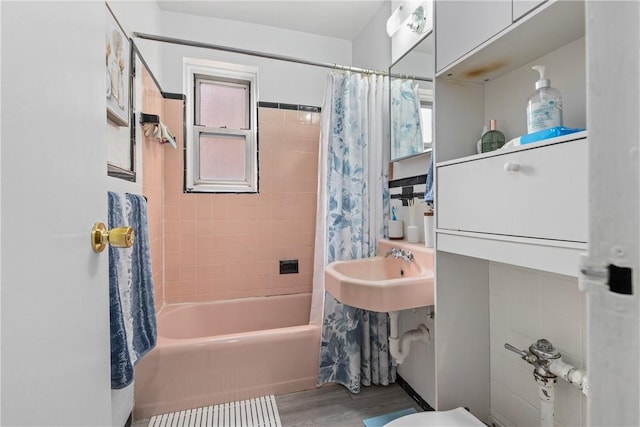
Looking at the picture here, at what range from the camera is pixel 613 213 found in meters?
0.21

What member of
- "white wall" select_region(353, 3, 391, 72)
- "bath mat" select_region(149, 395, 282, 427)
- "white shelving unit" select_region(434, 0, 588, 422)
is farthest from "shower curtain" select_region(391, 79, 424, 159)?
"bath mat" select_region(149, 395, 282, 427)

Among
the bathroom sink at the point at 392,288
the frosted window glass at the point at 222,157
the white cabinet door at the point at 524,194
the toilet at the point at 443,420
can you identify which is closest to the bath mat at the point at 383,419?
the toilet at the point at 443,420

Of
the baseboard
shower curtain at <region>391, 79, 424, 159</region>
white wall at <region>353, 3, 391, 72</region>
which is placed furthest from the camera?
white wall at <region>353, 3, 391, 72</region>

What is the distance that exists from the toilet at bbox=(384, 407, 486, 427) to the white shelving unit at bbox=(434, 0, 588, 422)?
54mm

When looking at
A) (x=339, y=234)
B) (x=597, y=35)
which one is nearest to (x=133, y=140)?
(x=339, y=234)

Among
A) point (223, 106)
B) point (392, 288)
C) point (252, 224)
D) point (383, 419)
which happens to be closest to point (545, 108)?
point (392, 288)

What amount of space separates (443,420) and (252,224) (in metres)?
1.73

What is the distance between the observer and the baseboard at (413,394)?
5.34 feet

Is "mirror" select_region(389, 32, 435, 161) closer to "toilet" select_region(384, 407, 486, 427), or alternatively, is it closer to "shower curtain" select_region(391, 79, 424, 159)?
"shower curtain" select_region(391, 79, 424, 159)

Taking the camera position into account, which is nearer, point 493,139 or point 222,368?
point 493,139

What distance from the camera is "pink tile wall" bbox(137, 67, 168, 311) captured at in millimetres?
1824

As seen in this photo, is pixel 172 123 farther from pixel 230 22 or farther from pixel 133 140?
pixel 230 22

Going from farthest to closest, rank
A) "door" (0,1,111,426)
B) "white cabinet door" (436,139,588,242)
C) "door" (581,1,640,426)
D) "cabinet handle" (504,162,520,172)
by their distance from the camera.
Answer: "cabinet handle" (504,162,520,172)
"white cabinet door" (436,139,588,242)
"door" (0,1,111,426)
"door" (581,1,640,426)

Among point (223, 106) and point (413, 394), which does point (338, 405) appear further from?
point (223, 106)
